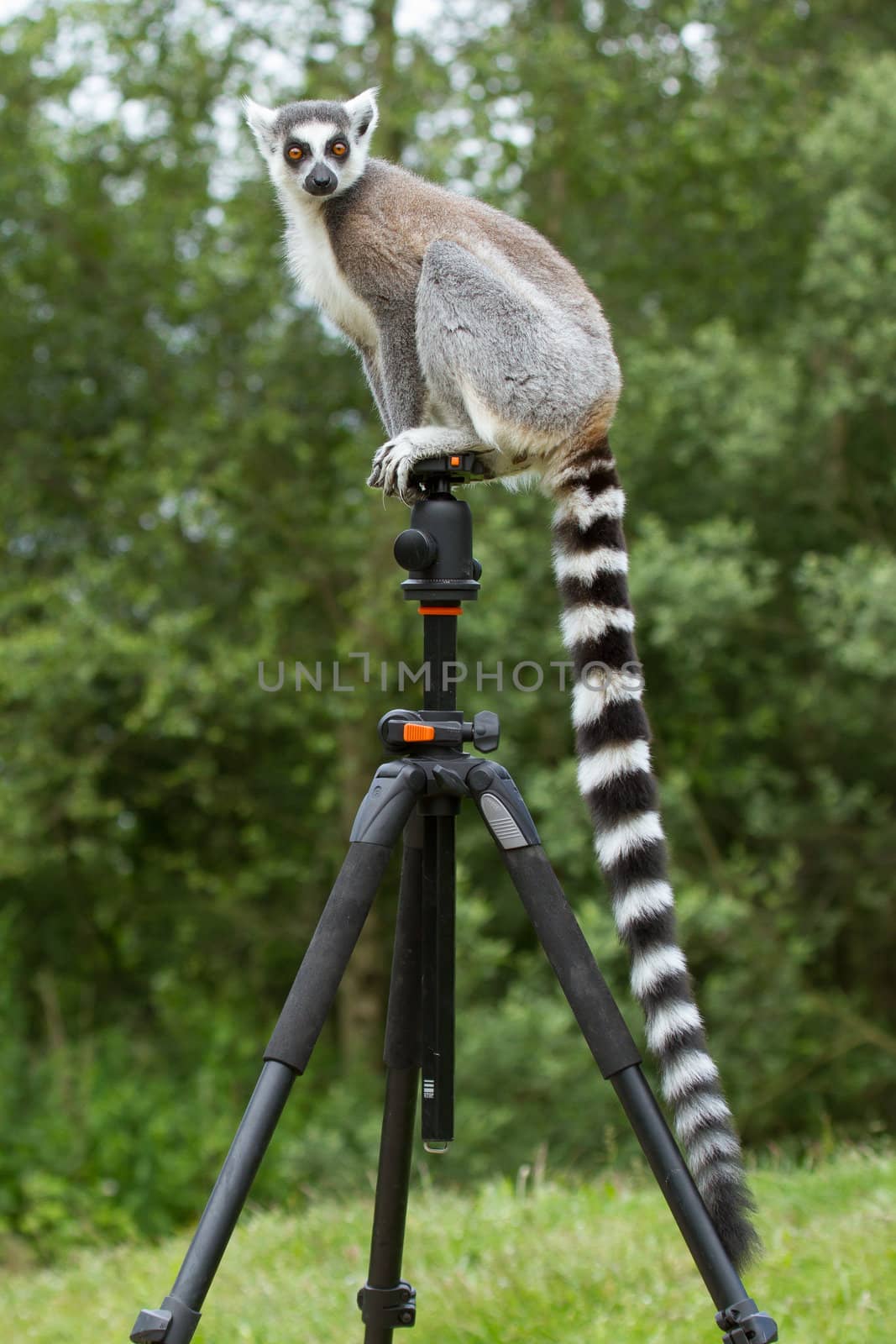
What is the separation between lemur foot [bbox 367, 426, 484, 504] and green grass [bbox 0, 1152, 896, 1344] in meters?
1.66

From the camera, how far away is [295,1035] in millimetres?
1862

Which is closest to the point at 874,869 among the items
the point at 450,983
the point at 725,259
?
the point at 725,259

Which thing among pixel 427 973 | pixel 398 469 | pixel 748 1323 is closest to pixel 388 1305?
pixel 427 973

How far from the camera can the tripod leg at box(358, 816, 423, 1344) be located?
216 cm

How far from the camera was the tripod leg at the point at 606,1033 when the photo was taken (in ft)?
5.88

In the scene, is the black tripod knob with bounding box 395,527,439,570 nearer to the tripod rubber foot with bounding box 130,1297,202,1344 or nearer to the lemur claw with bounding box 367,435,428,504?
the lemur claw with bounding box 367,435,428,504

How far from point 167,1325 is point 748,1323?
781 mm

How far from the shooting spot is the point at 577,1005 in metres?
1.93

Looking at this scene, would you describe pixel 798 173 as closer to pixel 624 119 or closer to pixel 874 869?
pixel 624 119

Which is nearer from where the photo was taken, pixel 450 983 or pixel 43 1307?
pixel 450 983

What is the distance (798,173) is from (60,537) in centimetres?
520

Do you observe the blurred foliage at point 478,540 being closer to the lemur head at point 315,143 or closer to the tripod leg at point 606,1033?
the lemur head at point 315,143

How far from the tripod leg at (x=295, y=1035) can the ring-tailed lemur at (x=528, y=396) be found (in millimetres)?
325

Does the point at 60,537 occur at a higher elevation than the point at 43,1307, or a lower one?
higher
